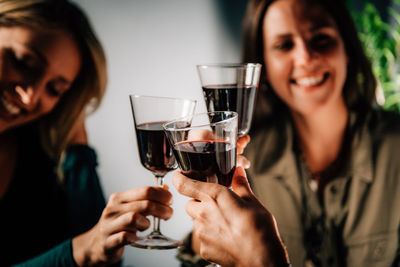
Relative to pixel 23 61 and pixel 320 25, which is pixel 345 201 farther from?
pixel 23 61

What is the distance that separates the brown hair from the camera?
1.69m

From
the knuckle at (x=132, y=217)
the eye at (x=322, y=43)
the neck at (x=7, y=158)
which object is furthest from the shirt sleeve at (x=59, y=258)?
the eye at (x=322, y=43)

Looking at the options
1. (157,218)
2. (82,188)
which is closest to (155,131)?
(157,218)

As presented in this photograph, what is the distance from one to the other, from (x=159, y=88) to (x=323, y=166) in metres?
1.02

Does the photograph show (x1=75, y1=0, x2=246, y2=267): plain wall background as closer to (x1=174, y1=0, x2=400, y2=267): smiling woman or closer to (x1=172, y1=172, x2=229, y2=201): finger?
(x1=174, y1=0, x2=400, y2=267): smiling woman

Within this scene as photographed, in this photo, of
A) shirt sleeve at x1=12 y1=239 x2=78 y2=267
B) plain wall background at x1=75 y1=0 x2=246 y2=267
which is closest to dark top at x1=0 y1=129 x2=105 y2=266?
plain wall background at x1=75 y1=0 x2=246 y2=267

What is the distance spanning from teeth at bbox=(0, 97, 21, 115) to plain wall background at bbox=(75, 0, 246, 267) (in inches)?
19.3

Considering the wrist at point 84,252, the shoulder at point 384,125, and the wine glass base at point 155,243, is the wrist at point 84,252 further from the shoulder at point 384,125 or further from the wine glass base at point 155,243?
the shoulder at point 384,125

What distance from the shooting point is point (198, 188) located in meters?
0.78

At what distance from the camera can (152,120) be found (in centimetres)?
94

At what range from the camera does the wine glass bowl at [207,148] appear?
0.77m

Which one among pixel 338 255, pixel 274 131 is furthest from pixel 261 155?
pixel 338 255

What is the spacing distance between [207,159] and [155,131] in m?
0.19

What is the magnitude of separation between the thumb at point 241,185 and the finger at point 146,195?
219 millimetres
